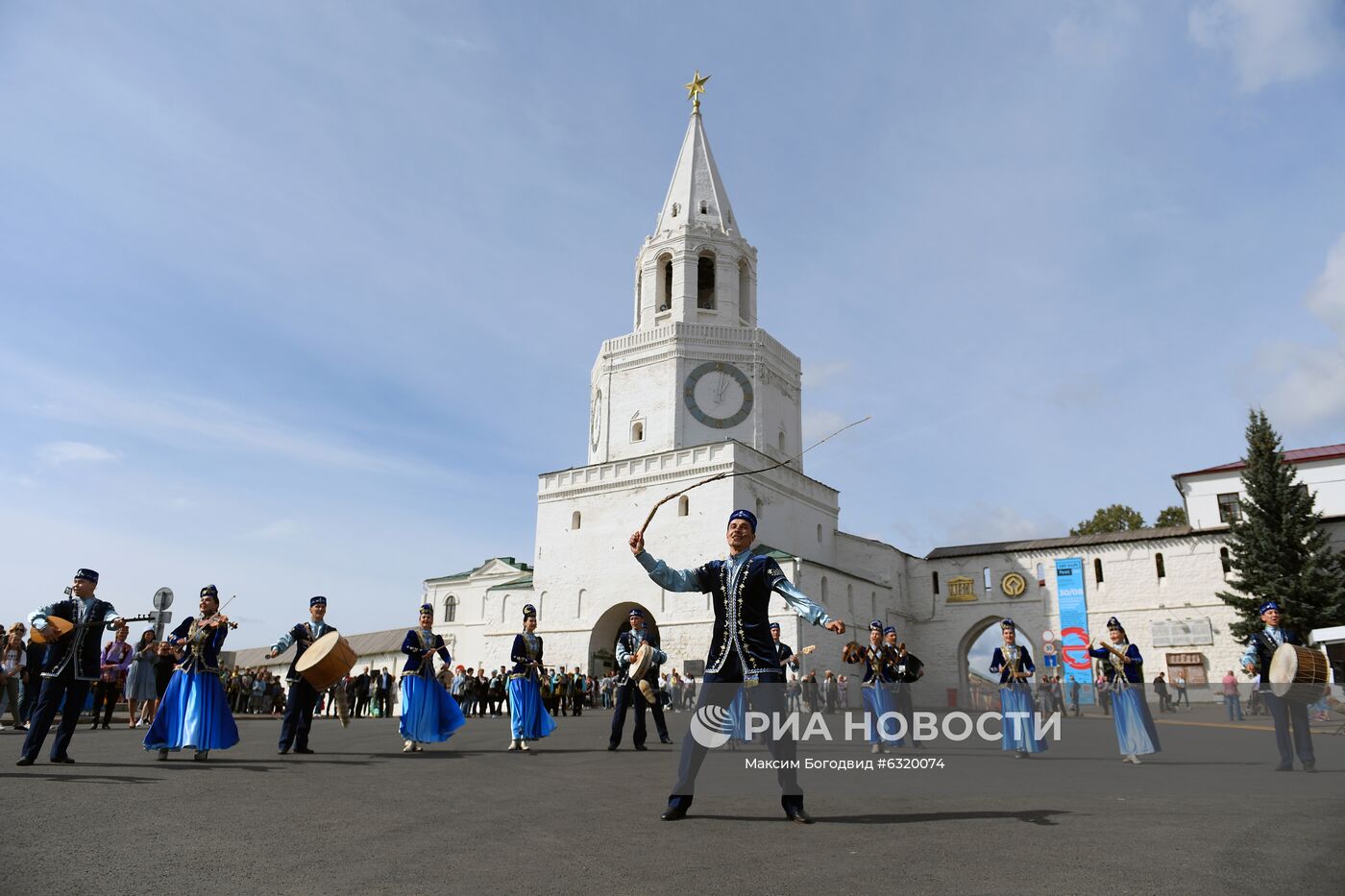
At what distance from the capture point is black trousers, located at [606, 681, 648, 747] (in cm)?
1438

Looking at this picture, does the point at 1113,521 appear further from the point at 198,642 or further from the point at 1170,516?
the point at 198,642

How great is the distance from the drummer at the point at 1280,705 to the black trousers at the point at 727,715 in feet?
26.8

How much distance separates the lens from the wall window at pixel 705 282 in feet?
155

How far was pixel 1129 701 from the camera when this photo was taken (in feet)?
43.1

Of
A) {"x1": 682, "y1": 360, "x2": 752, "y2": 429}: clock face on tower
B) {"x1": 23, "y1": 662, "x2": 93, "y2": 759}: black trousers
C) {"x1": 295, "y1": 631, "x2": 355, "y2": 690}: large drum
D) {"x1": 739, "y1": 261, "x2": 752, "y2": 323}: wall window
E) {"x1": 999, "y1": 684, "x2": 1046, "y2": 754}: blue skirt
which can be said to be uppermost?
{"x1": 739, "y1": 261, "x2": 752, "y2": 323}: wall window

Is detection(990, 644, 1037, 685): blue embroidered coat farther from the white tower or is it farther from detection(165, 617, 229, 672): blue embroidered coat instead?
the white tower

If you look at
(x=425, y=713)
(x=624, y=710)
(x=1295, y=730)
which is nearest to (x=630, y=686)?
(x=624, y=710)

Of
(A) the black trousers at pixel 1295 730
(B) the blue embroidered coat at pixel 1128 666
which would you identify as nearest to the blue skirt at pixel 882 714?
(B) the blue embroidered coat at pixel 1128 666

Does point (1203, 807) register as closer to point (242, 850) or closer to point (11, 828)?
point (242, 850)

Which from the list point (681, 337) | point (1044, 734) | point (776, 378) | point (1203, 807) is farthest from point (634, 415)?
point (1203, 807)

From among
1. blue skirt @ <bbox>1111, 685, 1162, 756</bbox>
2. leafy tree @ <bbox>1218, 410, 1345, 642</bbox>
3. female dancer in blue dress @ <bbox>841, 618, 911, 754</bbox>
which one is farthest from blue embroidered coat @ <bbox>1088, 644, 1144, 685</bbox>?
leafy tree @ <bbox>1218, 410, 1345, 642</bbox>

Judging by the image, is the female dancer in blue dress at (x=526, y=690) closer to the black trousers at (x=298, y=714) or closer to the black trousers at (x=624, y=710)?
the black trousers at (x=624, y=710)

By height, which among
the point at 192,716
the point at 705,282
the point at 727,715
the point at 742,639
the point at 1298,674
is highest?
the point at 705,282

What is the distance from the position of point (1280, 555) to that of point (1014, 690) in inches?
1200
